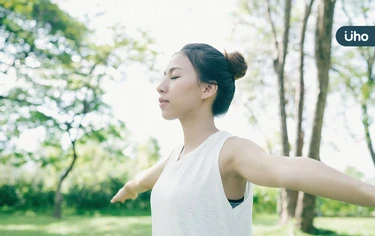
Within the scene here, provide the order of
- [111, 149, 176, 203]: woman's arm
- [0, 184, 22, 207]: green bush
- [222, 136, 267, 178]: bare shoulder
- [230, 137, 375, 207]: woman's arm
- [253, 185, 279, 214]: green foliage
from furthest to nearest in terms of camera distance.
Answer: [253, 185, 279, 214]: green foliage, [0, 184, 22, 207]: green bush, [111, 149, 176, 203]: woman's arm, [222, 136, 267, 178]: bare shoulder, [230, 137, 375, 207]: woman's arm

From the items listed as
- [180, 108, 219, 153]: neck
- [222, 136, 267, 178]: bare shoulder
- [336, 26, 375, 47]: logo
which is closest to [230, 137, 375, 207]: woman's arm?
[222, 136, 267, 178]: bare shoulder

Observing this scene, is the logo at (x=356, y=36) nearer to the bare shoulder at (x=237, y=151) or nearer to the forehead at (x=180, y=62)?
the forehead at (x=180, y=62)

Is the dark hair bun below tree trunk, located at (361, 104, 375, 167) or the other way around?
the other way around

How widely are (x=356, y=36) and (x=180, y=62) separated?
175 centimetres

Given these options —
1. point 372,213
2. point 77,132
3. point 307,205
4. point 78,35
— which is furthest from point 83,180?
point 307,205

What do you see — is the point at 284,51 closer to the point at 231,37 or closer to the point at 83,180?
the point at 231,37

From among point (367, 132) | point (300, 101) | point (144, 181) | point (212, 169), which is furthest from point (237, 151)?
point (367, 132)

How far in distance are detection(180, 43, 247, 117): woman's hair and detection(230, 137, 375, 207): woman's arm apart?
20 cm

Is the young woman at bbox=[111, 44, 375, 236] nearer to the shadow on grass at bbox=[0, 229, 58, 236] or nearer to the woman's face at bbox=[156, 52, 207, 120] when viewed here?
the woman's face at bbox=[156, 52, 207, 120]

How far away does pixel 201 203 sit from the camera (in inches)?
37.8

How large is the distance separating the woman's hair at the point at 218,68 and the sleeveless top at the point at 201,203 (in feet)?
0.42

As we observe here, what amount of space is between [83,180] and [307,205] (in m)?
7.33

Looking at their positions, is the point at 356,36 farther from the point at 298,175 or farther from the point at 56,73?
the point at 56,73

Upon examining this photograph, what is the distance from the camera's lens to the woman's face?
108cm
